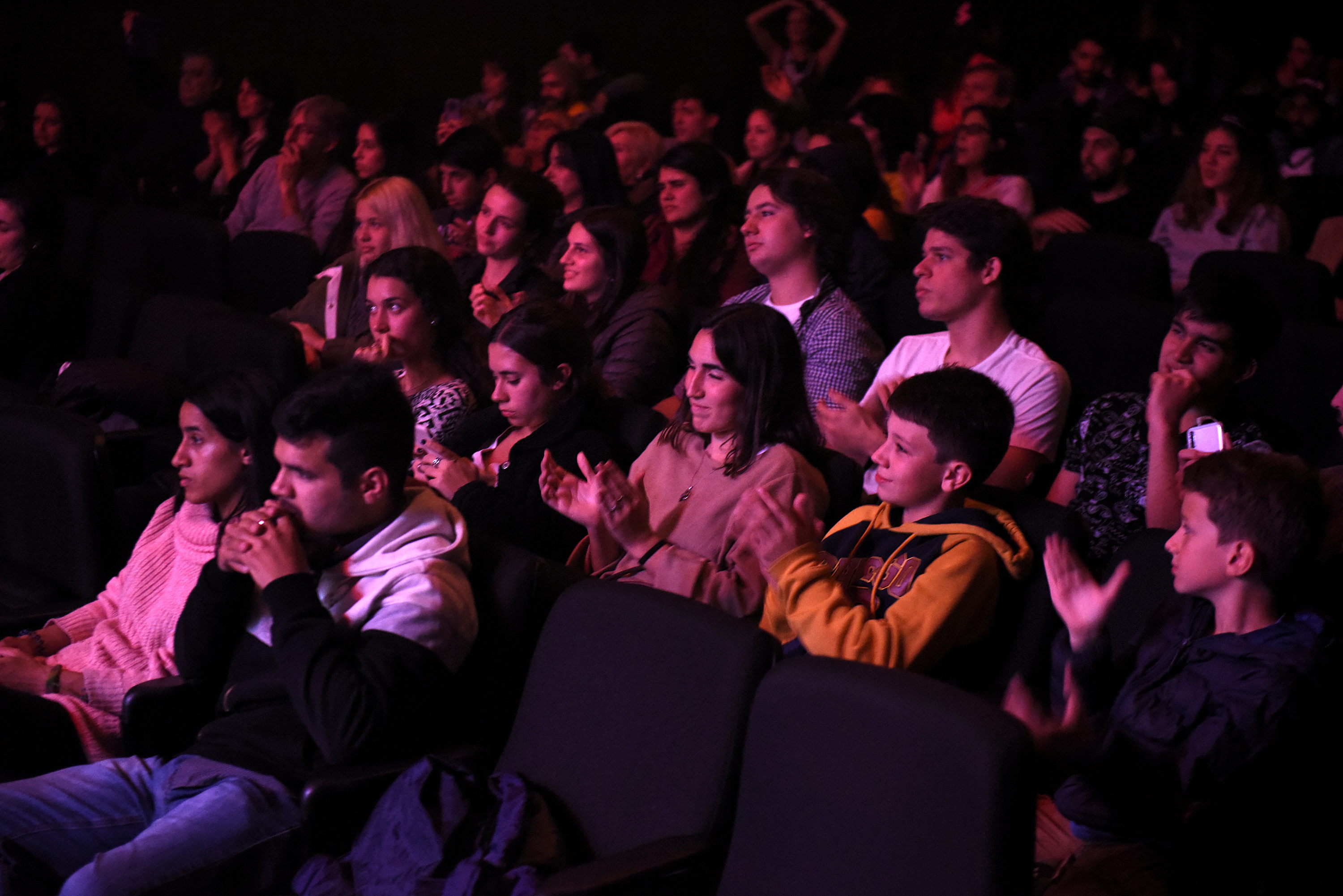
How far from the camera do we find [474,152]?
447cm

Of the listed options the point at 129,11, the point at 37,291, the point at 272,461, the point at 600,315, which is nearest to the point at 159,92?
the point at 129,11

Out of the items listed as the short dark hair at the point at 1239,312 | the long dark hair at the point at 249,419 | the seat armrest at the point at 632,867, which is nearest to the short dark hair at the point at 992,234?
the short dark hair at the point at 1239,312

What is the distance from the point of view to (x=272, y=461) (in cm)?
214

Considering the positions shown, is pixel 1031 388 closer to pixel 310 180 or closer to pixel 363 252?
pixel 363 252

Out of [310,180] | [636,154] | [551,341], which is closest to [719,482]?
[551,341]

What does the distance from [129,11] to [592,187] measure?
14.4ft

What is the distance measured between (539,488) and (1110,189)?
12.0ft

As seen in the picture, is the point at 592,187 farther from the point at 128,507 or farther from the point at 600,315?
the point at 128,507

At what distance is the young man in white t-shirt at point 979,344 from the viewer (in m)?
2.63

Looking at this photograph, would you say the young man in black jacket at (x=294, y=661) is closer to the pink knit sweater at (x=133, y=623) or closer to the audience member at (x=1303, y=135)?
the pink knit sweater at (x=133, y=623)

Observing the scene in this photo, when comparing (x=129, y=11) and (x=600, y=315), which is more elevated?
(x=129, y=11)

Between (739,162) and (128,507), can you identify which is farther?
(739,162)

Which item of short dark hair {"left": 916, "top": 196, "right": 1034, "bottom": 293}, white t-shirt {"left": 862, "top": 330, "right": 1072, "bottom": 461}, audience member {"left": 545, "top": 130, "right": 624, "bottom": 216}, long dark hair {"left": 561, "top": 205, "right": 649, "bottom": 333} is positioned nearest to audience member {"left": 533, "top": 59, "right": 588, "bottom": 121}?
audience member {"left": 545, "top": 130, "right": 624, "bottom": 216}

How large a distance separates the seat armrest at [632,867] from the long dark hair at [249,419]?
94cm
